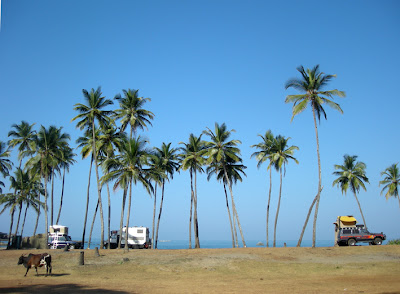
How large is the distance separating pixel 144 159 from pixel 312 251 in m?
18.7

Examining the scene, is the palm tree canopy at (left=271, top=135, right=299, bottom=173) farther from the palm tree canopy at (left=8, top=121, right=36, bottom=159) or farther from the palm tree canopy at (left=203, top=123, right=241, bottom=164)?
the palm tree canopy at (left=8, top=121, right=36, bottom=159)

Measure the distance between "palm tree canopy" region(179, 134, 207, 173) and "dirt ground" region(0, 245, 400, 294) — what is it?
14274 mm

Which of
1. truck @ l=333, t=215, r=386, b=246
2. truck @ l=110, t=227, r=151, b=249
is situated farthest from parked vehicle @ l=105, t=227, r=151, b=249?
truck @ l=333, t=215, r=386, b=246

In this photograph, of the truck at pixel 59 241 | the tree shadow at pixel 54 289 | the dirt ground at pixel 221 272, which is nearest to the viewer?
the tree shadow at pixel 54 289

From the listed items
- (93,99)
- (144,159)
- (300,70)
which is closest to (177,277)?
(144,159)

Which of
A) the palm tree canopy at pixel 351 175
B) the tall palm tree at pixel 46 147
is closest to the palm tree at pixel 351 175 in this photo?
the palm tree canopy at pixel 351 175

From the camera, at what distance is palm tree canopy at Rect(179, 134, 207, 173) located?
155 ft

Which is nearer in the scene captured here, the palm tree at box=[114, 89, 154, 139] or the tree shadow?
the tree shadow

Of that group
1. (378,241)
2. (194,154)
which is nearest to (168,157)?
(194,154)

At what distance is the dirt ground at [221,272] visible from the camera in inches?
691

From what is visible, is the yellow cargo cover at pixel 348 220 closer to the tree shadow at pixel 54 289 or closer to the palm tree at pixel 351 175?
the palm tree at pixel 351 175

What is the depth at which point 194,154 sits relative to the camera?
48094mm

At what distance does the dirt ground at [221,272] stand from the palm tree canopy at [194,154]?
1427 cm

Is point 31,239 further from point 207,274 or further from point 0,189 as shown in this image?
point 207,274
